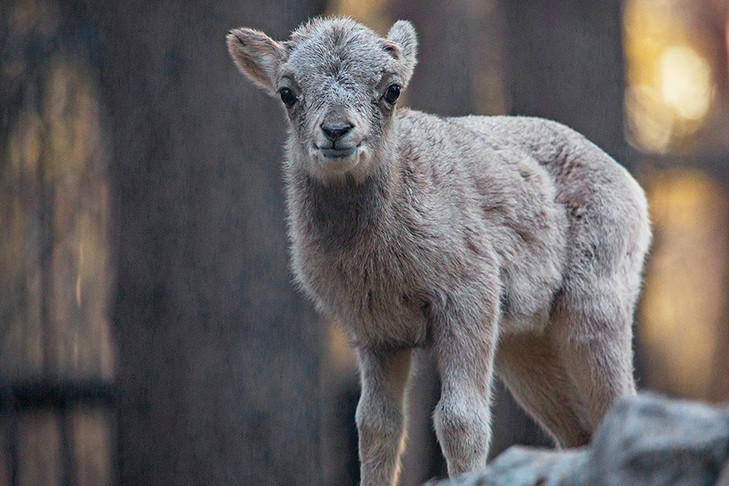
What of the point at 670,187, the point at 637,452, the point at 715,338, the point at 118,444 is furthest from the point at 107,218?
the point at 715,338

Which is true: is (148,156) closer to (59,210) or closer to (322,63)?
(59,210)

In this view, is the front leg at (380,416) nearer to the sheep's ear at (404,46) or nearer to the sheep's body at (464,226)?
the sheep's body at (464,226)

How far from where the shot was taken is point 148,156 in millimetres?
10336

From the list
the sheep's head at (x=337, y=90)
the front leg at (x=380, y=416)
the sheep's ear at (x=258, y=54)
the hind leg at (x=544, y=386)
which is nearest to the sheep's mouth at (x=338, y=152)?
the sheep's head at (x=337, y=90)

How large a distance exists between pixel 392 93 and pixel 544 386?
2.65 m

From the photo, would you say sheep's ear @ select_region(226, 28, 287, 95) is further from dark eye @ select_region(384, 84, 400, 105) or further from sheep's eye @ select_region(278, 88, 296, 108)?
dark eye @ select_region(384, 84, 400, 105)

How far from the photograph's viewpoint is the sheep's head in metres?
6.12

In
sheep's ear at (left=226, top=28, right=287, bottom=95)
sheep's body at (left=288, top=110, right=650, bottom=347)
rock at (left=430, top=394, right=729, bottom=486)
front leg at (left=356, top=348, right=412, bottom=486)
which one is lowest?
front leg at (left=356, top=348, right=412, bottom=486)

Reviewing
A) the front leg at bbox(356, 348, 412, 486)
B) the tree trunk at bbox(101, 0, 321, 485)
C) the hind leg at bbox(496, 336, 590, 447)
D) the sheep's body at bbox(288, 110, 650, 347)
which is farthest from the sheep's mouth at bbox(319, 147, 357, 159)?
the tree trunk at bbox(101, 0, 321, 485)

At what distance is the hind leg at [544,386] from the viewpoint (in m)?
7.86

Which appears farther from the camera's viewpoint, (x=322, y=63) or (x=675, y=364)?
(x=675, y=364)

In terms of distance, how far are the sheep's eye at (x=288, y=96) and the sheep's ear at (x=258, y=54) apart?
0.97ft

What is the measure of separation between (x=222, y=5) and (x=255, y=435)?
164 inches

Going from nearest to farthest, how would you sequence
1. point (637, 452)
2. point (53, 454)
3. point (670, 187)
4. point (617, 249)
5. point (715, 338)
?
point (637, 452) → point (617, 249) → point (53, 454) → point (670, 187) → point (715, 338)
